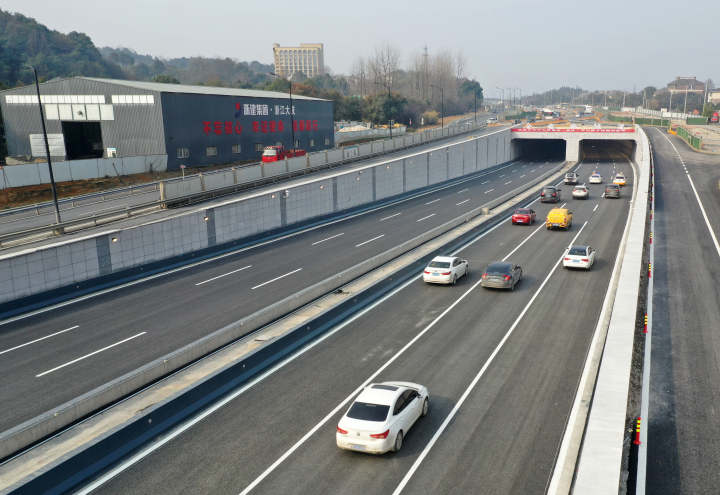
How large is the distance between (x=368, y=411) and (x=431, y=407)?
3153 millimetres

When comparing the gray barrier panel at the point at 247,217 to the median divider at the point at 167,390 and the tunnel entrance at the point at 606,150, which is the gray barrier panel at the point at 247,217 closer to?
the median divider at the point at 167,390

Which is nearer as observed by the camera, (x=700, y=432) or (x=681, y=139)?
(x=700, y=432)

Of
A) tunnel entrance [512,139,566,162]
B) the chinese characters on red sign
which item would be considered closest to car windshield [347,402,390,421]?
the chinese characters on red sign

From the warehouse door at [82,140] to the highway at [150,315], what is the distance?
37031 mm

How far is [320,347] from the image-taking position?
21922 millimetres

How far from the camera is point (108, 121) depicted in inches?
2414

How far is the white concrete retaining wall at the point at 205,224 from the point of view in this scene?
26547 mm

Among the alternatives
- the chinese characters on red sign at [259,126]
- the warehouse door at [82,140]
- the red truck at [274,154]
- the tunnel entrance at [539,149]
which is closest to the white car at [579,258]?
the red truck at [274,154]

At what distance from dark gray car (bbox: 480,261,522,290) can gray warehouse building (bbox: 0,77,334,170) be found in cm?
3412

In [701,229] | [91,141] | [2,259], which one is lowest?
[701,229]

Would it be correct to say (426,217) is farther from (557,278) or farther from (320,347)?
(320,347)

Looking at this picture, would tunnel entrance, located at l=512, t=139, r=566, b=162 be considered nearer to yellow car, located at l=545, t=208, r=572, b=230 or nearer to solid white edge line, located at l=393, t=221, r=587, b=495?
yellow car, located at l=545, t=208, r=572, b=230

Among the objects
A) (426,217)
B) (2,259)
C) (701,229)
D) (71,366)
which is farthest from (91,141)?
(701,229)

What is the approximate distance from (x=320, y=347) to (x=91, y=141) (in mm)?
57010
